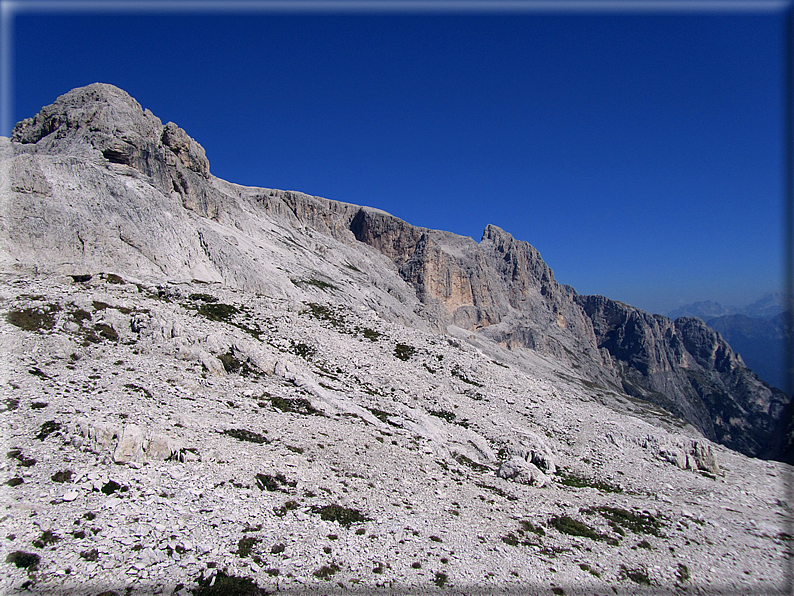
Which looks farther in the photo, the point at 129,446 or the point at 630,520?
the point at 630,520

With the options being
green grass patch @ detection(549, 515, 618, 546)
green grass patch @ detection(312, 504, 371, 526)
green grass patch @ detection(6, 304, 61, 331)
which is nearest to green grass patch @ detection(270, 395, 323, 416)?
green grass patch @ detection(312, 504, 371, 526)

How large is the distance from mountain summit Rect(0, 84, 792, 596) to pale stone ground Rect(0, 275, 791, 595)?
0.34 feet

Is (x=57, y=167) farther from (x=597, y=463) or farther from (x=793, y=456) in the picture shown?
(x=793, y=456)

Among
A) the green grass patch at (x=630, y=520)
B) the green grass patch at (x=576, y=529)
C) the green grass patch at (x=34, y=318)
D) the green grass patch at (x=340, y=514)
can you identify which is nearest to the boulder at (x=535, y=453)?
the green grass patch at (x=630, y=520)

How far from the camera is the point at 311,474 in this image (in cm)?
1823

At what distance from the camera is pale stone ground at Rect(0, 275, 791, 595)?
12250 mm

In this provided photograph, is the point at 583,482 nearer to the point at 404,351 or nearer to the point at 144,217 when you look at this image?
the point at 404,351

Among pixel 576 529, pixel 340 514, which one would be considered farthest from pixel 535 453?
pixel 340 514

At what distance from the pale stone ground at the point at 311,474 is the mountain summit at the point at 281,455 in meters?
0.10

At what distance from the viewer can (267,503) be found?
15.1 metres

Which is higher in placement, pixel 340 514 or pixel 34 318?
pixel 34 318

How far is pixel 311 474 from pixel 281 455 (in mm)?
2091

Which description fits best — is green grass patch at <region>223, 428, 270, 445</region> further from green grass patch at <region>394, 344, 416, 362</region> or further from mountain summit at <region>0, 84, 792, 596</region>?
green grass patch at <region>394, 344, 416, 362</region>

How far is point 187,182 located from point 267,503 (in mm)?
65912
